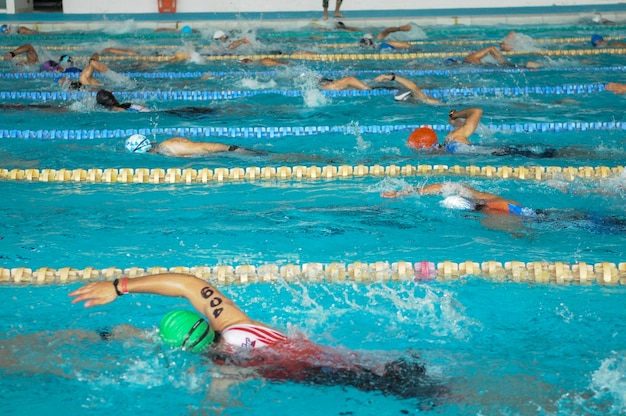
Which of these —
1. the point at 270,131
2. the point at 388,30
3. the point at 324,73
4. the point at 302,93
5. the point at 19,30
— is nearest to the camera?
the point at 270,131

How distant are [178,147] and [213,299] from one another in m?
3.30

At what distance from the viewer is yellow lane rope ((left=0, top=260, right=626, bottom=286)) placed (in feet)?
14.1

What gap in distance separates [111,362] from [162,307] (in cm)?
67

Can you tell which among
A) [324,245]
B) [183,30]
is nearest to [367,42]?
[183,30]

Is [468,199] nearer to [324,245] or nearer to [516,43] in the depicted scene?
[324,245]

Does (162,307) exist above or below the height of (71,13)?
below

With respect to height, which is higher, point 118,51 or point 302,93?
point 118,51

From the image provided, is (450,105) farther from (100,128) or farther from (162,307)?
(162,307)

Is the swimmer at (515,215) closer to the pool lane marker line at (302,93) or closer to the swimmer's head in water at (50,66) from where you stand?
the pool lane marker line at (302,93)

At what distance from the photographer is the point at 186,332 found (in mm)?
3260

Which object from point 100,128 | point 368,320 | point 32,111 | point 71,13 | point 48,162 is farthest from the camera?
point 71,13

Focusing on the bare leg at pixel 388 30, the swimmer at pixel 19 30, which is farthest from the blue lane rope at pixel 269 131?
the swimmer at pixel 19 30

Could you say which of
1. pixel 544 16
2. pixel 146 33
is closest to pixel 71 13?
pixel 146 33

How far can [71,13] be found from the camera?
16.3 metres
